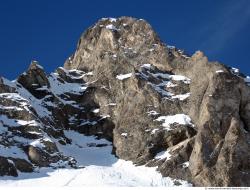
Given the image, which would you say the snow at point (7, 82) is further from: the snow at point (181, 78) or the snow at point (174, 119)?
the snow at point (181, 78)

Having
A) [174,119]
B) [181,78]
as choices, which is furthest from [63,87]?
[174,119]

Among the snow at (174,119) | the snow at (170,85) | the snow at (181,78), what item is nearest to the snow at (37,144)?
the snow at (174,119)

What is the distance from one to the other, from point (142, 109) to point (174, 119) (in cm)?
692

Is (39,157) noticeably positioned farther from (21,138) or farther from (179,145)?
(179,145)

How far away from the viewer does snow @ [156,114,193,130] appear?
90.1m

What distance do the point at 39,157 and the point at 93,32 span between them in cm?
5629

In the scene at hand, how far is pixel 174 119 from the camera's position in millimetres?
92188

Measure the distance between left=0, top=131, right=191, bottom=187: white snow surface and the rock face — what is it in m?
1.78

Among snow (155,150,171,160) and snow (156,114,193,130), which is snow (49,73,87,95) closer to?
snow (156,114,193,130)

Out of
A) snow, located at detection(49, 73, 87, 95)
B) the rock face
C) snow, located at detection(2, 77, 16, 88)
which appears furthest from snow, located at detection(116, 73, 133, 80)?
snow, located at detection(2, 77, 16, 88)

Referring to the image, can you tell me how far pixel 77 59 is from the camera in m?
133

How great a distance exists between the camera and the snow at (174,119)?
9006cm

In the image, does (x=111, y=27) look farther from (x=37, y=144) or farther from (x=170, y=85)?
(x=37, y=144)

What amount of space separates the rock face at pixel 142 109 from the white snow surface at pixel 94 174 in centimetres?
178
